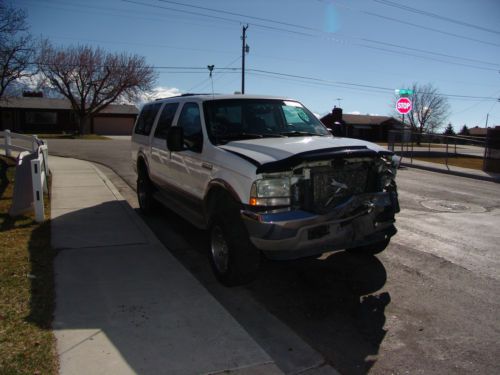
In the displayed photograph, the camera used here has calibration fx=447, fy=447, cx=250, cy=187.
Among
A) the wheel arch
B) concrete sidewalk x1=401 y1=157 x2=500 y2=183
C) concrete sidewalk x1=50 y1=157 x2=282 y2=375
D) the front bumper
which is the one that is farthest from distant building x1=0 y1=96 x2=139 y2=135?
the front bumper

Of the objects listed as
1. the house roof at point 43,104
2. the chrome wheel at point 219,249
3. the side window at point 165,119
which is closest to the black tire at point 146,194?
the side window at point 165,119

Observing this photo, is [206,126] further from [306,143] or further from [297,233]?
[297,233]

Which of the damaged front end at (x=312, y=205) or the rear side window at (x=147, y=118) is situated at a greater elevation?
the rear side window at (x=147, y=118)

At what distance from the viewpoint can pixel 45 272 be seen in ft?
16.6

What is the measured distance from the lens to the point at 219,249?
493 cm

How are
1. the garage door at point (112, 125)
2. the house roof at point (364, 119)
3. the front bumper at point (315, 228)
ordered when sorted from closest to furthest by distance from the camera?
the front bumper at point (315, 228), the garage door at point (112, 125), the house roof at point (364, 119)

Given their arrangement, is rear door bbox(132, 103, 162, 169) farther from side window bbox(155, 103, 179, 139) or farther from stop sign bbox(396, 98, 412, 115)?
stop sign bbox(396, 98, 412, 115)

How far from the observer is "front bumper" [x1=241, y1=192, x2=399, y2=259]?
413 cm

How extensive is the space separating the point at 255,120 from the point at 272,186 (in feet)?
5.74

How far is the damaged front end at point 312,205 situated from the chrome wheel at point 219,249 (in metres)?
0.59

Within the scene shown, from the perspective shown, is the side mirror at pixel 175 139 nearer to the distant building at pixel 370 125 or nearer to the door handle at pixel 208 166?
the door handle at pixel 208 166

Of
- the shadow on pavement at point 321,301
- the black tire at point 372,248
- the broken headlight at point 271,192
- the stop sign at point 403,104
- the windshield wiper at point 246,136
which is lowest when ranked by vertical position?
the shadow on pavement at point 321,301

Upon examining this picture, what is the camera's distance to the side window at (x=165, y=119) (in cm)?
691

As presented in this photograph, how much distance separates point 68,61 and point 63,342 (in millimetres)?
45921
